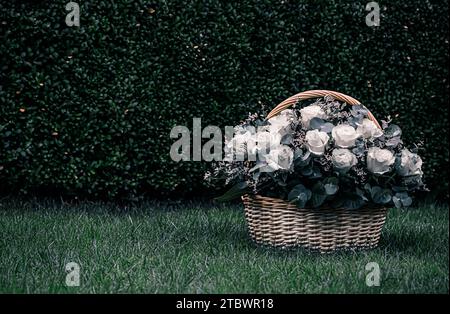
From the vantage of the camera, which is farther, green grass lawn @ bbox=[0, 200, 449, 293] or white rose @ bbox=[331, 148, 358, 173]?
white rose @ bbox=[331, 148, 358, 173]

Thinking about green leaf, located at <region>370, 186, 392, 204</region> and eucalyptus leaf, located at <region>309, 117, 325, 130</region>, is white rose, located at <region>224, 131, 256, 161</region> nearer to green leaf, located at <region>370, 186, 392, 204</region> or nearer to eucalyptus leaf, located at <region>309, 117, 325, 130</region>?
eucalyptus leaf, located at <region>309, 117, 325, 130</region>

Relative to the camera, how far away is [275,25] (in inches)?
177

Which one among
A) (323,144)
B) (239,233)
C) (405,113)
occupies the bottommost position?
(239,233)

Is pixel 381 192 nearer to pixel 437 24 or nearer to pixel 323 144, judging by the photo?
pixel 323 144

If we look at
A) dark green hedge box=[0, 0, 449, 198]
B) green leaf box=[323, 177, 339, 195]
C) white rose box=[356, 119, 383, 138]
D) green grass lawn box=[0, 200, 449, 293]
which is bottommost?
green grass lawn box=[0, 200, 449, 293]

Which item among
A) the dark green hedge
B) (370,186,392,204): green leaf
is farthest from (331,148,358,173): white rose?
the dark green hedge

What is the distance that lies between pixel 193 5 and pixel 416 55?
1680 millimetres

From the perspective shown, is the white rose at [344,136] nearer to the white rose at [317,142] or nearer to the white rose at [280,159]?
the white rose at [317,142]

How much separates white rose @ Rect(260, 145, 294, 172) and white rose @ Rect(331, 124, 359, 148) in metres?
0.24

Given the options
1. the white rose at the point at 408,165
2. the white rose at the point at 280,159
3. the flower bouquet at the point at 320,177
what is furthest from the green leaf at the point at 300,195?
the white rose at the point at 408,165

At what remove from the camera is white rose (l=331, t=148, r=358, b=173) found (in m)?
3.17
